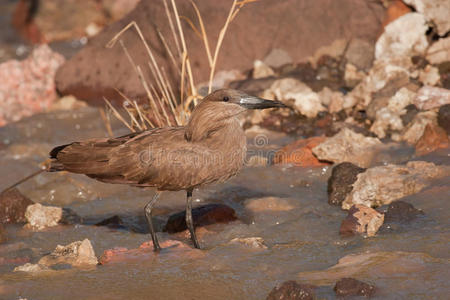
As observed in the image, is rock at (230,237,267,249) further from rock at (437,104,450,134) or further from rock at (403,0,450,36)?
rock at (403,0,450,36)

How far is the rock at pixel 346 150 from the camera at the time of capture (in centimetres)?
718

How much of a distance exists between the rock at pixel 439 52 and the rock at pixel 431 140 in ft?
5.69

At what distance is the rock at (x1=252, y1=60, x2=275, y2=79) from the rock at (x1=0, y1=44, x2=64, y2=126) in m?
3.02

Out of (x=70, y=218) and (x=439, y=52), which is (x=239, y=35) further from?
(x=70, y=218)

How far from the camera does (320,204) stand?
21.3 feet

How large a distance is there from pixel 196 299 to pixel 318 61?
5533mm

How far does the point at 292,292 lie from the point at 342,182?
7.93 feet

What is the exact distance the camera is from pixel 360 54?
9.22 m

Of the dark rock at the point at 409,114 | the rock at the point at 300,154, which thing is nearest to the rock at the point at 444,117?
the dark rock at the point at 409,114

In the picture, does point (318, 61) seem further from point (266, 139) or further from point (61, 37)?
point (61, 37)

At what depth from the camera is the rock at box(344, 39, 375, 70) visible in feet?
30.0

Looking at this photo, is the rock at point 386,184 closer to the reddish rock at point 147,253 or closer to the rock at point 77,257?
the reddish rock at point 147,253

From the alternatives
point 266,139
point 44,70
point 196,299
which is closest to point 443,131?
point 266,139

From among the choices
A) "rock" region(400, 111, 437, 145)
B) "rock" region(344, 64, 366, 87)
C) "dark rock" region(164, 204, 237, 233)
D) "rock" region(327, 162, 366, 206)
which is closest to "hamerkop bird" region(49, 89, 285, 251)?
"dark rock" region(164, 204, 237, 233)
